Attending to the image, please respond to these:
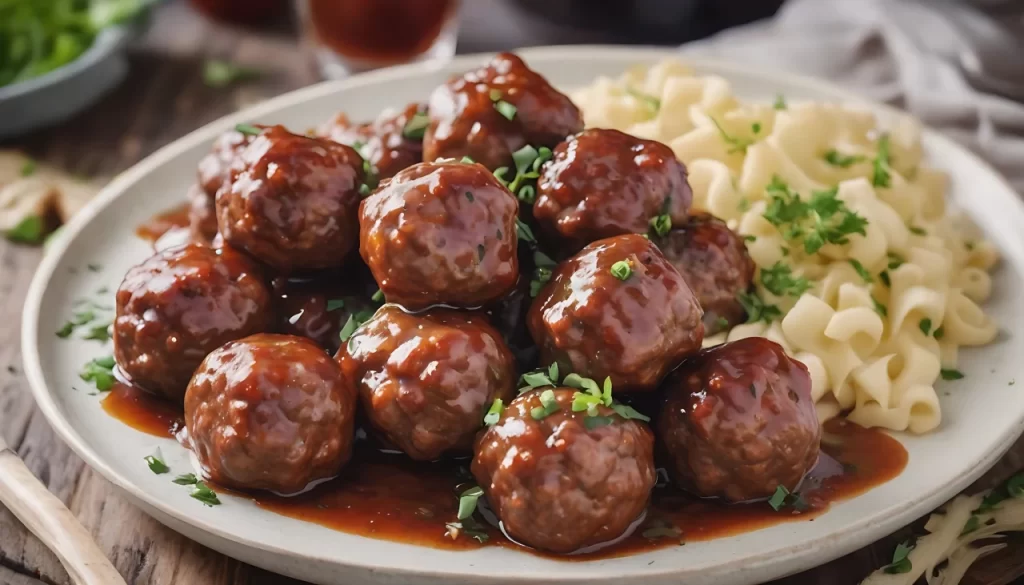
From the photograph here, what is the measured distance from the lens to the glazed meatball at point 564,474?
10.8 ft

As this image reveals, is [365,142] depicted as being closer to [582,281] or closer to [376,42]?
[582,281]

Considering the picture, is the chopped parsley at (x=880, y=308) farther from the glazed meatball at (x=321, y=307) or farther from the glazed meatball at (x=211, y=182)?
the glazed meatball at (x=211, y=182)

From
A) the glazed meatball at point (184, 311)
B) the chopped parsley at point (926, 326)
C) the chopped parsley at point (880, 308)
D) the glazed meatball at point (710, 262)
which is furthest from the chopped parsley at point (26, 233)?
the chopped parsley at point (926, 326)

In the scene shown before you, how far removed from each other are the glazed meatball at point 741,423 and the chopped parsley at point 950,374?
0.96m

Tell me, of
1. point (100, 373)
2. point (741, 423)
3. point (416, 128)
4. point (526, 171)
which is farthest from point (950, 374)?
point (100, 373)

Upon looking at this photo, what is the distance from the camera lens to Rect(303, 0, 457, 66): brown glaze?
754 centimetres

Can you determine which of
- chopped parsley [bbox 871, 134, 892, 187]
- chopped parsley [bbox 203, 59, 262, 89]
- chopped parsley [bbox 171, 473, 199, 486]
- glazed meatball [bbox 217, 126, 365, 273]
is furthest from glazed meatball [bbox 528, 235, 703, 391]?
chopped parsley [bbox 203, 59, 262, 89]

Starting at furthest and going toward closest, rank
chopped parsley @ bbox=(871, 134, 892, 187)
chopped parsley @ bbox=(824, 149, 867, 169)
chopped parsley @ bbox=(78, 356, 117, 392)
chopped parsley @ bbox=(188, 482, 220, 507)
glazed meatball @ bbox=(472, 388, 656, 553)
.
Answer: chopped parsley @ bbox=(824, 149, 867, 169) → chopped parsley @ bbox=(871, 134, 892, 187) → chopped parsley @ bbox=(78, 356, 117, 392) → chopped parsley @ bbox=(188, 482, 220, 507) → glazed meatball @ bbox=(472, 388, 656, 553)

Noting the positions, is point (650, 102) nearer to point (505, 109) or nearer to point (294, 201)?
point (505, 109)

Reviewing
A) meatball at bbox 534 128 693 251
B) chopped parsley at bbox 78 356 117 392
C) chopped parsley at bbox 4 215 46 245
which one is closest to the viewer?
meatball at bbox 534 128 693 251

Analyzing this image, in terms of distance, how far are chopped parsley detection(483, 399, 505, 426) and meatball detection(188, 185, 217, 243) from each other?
177cm

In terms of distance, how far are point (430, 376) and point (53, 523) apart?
150 cm

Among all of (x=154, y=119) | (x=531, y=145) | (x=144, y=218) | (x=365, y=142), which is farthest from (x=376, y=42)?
(x=531, y=145)

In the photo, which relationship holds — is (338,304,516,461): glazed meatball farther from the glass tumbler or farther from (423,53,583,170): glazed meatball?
the glass tumbler
